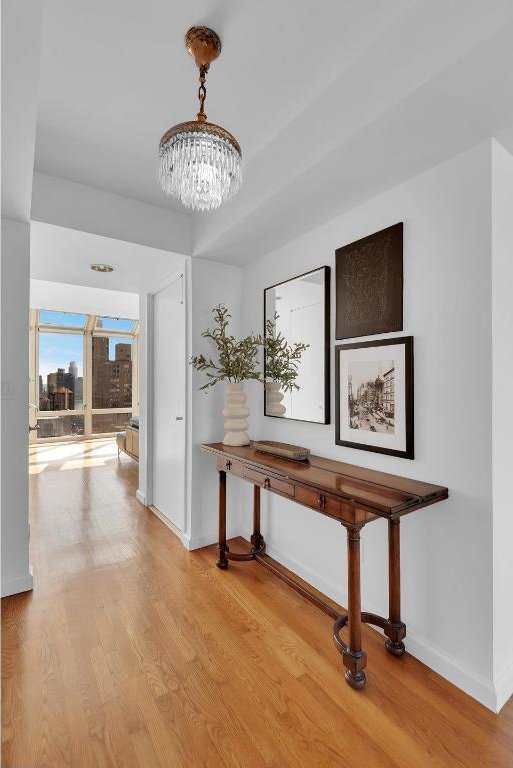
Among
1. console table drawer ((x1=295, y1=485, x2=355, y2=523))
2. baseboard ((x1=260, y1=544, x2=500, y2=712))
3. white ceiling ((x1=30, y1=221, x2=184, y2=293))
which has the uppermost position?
white ceiling ((x1=30, y1=221, x2=184, y2=293))

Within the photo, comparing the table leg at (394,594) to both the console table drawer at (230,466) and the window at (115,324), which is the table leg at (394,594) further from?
the window at (115,324)

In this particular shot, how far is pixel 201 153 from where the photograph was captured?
1368 mm

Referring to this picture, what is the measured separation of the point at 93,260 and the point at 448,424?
2742 mm

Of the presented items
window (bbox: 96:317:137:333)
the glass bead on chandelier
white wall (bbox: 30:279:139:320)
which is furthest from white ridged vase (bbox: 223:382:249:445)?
window (bbox: 96:317:137:333)

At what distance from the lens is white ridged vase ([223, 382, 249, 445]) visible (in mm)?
2656

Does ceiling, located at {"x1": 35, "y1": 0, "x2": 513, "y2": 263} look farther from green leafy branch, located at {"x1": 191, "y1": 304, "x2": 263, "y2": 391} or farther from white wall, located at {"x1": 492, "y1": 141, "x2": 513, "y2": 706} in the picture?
green leafy branch, located at {"x1": 191, "y1": 304, "x2": 263, "y2": 391}

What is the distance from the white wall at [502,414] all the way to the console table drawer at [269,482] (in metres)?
0.90

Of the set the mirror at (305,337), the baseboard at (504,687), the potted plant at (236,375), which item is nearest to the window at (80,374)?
the potted plant at (236,375)

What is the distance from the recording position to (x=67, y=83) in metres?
1.65

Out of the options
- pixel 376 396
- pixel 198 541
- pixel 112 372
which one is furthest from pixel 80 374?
pixel 376 396

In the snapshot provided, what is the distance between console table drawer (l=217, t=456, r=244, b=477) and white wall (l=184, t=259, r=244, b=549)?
A: 40 cm

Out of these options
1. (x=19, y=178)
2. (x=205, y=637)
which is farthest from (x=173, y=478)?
(x=19, y=178)

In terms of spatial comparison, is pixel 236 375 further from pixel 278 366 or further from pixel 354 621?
pixel 354 621

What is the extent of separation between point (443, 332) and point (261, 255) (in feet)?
5.23
